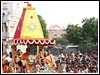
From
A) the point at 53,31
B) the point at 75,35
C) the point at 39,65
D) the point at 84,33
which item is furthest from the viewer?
the point at 53,31

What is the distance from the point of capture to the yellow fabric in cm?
784

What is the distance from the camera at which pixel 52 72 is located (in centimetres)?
767

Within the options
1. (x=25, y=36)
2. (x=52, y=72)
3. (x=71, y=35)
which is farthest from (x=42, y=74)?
(x=71, y=35)

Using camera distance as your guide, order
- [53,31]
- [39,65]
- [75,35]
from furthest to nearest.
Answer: [53,31]
[75,35]
[39,65]

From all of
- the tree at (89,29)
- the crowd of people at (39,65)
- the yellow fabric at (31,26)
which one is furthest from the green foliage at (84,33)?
the yellow fabric at (31,26)

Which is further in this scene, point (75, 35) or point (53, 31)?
point (53, 31)

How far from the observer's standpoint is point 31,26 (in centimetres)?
787

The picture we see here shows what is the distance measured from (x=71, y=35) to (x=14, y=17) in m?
4.64

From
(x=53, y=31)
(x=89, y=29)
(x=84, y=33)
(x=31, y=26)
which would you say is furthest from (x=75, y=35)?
(x=31, y=26)

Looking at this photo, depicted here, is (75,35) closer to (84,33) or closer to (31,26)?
(84,33)

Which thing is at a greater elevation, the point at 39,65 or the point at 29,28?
the point at 29,28

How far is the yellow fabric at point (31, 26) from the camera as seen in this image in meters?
7.84

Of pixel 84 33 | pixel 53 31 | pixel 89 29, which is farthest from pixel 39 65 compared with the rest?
pixel 53 31

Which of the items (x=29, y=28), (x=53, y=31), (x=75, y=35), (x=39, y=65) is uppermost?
(x=29, y=28)
